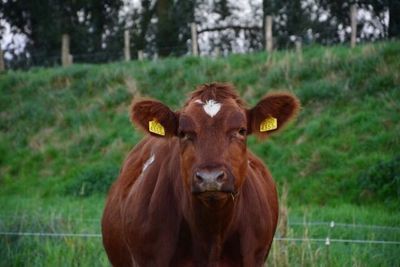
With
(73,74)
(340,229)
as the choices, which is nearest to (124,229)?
(340,229)

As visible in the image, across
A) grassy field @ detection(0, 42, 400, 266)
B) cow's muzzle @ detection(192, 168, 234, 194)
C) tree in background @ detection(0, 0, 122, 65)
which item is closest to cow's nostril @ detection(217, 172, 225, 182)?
cow's muzzle @ detection(192, 168, 234, 194)

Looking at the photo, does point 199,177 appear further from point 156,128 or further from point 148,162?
point 148,162

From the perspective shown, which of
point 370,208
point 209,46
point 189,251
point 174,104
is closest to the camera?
point 189,251

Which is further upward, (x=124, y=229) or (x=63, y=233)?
(x=124, y=229)

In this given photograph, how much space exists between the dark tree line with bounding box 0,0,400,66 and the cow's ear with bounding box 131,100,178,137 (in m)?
23.2

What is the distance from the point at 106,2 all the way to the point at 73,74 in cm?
1220

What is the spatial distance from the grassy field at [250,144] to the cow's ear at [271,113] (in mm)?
2235

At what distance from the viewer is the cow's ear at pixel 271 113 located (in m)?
4.85

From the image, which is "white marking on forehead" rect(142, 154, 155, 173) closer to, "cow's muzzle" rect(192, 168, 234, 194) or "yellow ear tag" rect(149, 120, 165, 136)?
"yellow ear tag" rect(149, 120, 165, 136)

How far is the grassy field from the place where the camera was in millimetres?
7871

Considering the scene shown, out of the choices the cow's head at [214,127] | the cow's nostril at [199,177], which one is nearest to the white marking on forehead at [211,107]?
the cow's head at [214,127]

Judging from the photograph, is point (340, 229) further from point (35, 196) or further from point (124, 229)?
point (35, 196)

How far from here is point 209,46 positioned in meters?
33.2

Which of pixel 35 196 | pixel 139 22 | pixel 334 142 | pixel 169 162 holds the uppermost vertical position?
pixel 139 22
